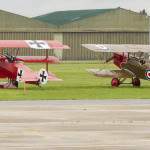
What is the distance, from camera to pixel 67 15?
129500 millimetres

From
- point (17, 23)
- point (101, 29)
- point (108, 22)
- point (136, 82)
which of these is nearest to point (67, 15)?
point (108, 22)

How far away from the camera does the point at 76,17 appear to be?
120562 millimetres

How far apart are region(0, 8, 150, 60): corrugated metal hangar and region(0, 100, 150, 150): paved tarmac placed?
78.9 m

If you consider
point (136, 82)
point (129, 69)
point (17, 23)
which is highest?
point (17, 23)

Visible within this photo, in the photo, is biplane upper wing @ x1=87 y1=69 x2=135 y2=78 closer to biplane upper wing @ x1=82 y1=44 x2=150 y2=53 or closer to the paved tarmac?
biplane upper wing @ x1=82 y1=44 x2=150 y2=53

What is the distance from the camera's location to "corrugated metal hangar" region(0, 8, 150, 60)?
107000 millimetres

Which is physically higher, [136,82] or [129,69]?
[129,69]

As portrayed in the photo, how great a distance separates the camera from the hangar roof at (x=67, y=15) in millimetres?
118062

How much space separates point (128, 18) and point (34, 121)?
9560 centimetres

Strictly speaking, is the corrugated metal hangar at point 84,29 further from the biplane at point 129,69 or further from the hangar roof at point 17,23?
the biplane at point 129,69

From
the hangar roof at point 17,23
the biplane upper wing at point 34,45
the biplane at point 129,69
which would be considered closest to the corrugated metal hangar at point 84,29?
the hangar roof at point 17,23

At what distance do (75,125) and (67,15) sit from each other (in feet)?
362

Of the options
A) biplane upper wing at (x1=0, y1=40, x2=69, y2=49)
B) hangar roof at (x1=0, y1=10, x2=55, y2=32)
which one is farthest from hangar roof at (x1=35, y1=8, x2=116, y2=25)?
biplane upper wing at (x1=0, y1=40, x2=69, y2=49)

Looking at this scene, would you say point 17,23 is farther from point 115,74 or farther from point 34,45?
point 34,45
